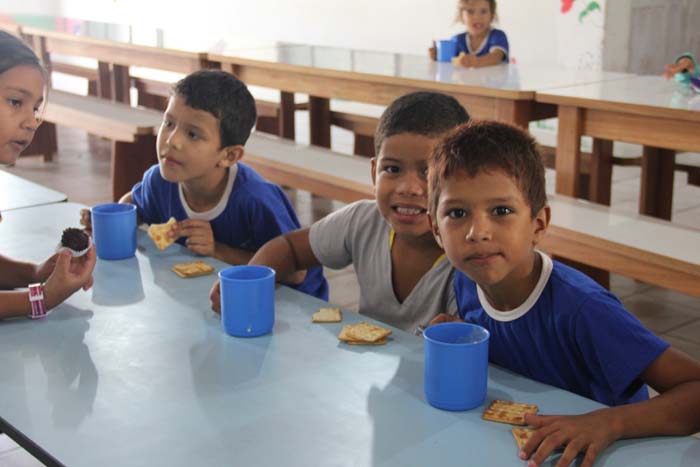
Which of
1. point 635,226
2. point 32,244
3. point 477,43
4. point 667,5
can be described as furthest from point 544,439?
point 667,5

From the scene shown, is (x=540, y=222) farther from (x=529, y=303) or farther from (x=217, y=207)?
(x=217, y=207)

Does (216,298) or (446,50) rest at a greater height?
(446,50)

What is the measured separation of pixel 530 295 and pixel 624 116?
1912mm

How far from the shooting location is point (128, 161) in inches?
188

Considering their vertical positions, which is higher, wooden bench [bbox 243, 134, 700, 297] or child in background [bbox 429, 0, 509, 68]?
child in background [bbox 429, 0, 509, 68]

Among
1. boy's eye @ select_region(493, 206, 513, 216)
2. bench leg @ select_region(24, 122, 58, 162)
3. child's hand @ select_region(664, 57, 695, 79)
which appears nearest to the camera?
boy's eye @ select_region(493, 206, 513, 216)

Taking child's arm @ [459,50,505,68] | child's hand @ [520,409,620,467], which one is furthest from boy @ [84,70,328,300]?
child's arm @ [459,50,505,68]

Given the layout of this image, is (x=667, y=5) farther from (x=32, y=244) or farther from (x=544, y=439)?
(x=544, y=439)

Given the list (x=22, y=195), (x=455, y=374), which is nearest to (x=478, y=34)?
(x=22, y=195)

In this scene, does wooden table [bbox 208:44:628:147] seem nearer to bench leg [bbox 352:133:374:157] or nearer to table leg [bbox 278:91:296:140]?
table leg [bbox 278:91:296:140]

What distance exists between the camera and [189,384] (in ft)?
4.33

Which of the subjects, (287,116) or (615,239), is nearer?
(615,239)

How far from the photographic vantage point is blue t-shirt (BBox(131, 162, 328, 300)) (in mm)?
2309

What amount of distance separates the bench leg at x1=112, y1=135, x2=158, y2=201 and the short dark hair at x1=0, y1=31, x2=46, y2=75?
295cm
